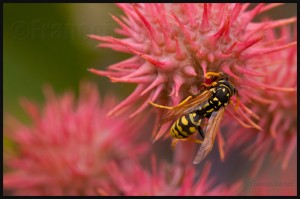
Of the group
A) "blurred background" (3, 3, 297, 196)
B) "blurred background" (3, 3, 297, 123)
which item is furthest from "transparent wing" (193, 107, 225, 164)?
"blurred background" (3, 3, 297, 123)

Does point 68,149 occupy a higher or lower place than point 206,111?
lower

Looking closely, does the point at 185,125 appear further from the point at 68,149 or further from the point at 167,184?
the point at 68,149

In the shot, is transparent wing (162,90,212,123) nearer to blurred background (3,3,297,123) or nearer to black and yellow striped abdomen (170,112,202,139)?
black and yellow striped abdomen (170,112,202,139)

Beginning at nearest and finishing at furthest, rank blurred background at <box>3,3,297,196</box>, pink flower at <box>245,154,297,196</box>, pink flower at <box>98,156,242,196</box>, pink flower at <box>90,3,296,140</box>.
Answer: pink flower at <box>90,3,296,140</box>
pink flower at <box>98,156,242,196</box>
pink flower at <box>245,154,297,196</box>
blurred background at <box>3,3,297,196</box>

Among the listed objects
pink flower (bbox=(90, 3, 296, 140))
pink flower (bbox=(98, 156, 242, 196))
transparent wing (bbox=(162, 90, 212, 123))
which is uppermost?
pink flower (bbox=(90, 3, 296, 140))

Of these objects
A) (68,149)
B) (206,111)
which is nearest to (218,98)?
(206,111)

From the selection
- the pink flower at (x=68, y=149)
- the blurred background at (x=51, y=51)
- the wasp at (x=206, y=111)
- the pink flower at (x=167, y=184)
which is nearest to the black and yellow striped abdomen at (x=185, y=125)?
the wasp at (x=206, y=111)
